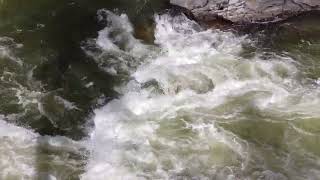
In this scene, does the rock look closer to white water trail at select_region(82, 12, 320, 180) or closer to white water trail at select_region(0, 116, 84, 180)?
white water trail at select_region(82, 12, 320, 180)

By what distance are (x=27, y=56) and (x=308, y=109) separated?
4.74 meters

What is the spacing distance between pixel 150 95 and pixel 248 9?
2574mm

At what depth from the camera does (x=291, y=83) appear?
775 centimetres

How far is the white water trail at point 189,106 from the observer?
6645 millimetres

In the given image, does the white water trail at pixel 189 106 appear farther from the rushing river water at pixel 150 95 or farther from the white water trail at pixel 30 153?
the white water trail at pixel 30 153

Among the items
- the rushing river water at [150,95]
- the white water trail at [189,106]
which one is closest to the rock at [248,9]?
the rushing river water at [150,95]

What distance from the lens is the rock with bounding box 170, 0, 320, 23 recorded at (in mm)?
8680

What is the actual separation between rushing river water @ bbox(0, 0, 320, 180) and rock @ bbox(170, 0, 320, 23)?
0.17m

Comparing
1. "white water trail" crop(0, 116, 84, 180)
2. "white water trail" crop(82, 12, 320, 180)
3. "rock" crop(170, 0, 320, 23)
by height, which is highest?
"rock" crop(170, 0, 320, 23)

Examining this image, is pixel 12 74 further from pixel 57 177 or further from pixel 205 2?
pixel 205 2

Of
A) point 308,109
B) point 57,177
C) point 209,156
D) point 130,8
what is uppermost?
point 130,8

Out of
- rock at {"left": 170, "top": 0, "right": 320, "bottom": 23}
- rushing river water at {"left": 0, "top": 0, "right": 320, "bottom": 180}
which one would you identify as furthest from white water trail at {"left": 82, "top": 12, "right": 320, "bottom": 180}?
rock at {"left": 170, "top": 0, "right": 320, "bottom": 23}

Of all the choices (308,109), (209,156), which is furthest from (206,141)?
(308,109)

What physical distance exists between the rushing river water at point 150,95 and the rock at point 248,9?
0.17 metres
